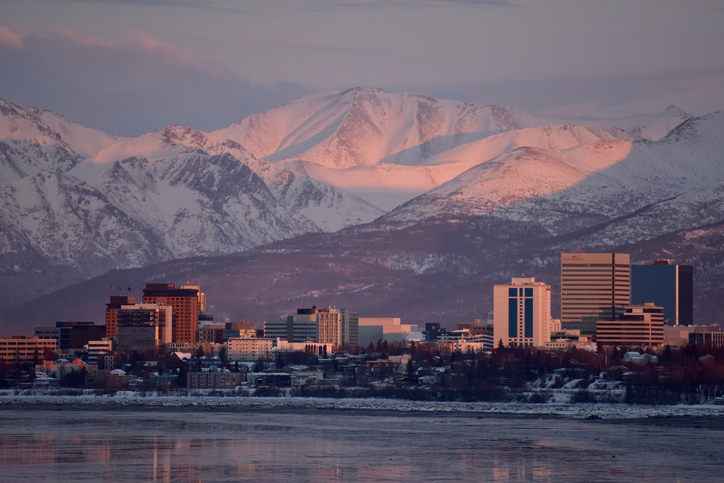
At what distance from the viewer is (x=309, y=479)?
11956 centimetres

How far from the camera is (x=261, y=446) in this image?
147 metres

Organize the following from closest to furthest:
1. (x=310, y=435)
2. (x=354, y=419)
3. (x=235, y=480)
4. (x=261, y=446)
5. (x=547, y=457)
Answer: (x=235, y=480) → (x=547, y=457) → (x=261, y=446) → (x=310, y=435) → (x=354, y=419)

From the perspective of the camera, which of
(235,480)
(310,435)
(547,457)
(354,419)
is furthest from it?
(354,419)

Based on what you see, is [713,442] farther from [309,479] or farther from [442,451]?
[309,479]

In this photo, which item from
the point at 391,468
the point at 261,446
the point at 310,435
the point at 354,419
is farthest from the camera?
the point at 354,419

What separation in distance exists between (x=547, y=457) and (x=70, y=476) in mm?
43485

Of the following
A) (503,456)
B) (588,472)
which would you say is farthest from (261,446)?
(588,472)

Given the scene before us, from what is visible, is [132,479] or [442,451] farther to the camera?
[442,451]

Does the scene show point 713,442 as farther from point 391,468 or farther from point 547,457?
point 391,468

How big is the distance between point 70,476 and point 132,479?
5414 millimetres

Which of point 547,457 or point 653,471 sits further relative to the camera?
point 547,457

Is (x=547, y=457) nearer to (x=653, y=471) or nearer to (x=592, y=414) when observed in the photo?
(x=653, y=471)

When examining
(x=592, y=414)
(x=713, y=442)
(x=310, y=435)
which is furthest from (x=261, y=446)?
(x=592, y=414)

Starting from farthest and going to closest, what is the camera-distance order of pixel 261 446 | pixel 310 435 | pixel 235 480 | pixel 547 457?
pixel 310 435
pixel 261 446
pixel 547 457
pixel 235 480
